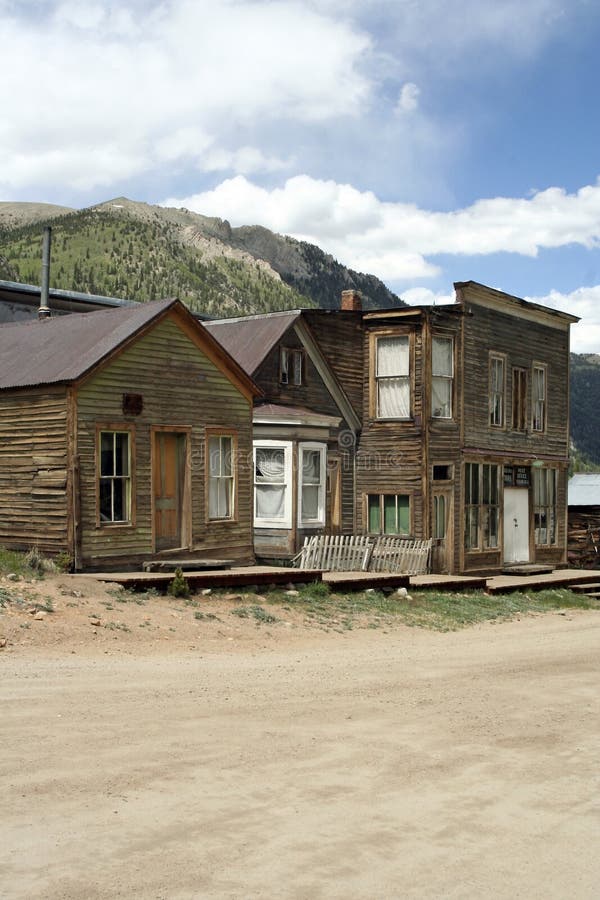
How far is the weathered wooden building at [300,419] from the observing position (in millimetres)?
25234

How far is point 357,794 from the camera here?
8.43m

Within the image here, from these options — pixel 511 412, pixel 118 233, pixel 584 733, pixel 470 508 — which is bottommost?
pixel 584 733

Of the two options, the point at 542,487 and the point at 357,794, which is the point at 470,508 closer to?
the point at 542,487

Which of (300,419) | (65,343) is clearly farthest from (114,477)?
(300,419)

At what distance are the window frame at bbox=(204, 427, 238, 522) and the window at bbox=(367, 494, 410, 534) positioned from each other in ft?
23.0

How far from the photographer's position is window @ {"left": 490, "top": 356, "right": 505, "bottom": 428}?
101ft

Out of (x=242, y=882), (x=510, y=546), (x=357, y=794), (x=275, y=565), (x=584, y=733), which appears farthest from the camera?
(x=510, y=546)

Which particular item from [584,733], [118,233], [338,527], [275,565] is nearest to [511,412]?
[338,527]

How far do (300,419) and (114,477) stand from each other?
6675mm

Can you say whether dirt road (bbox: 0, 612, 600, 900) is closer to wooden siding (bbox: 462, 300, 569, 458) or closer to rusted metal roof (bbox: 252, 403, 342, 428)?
rusted metal roof (bbox: 252, 403, 342, 428)

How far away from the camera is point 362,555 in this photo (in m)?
24.2

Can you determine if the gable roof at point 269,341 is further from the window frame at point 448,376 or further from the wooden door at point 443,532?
the wooden door at point 443,532

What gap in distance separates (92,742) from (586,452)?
181924mm

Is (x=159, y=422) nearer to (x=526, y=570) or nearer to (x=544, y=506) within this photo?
(x=526, y=570)
